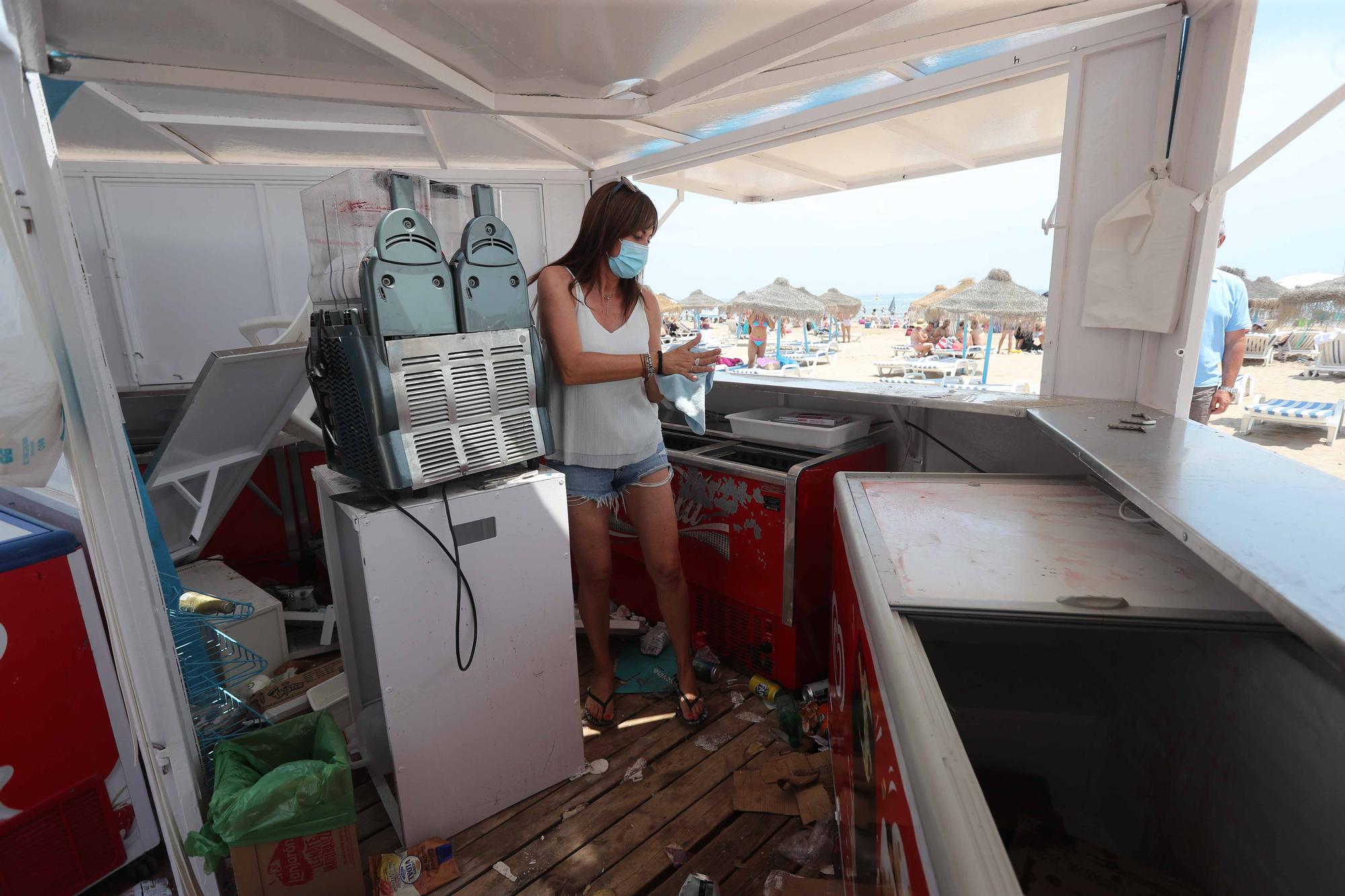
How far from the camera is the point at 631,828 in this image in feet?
6.38

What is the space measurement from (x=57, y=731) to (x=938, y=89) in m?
3.50

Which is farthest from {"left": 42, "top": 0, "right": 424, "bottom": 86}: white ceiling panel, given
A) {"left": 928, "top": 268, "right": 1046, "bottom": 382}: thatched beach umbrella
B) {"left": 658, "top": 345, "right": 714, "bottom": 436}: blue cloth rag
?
{"left": 928, "top": 268, "right": 1046, "bottom": 382}: thatched beach umbrella

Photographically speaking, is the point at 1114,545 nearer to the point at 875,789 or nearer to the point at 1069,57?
the point at 875,789

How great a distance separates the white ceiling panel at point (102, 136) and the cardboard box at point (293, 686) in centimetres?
251

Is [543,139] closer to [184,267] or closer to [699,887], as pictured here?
[184,267]

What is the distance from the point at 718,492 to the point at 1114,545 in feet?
5.22

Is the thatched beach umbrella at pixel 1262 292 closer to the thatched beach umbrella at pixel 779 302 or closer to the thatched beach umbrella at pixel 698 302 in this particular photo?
the thatched beach umbrella at pixel 779 302

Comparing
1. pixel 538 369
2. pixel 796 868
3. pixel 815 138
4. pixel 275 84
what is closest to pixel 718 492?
pixel 538 369

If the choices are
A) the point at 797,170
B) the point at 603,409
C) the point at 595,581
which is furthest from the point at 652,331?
the point at 797,170

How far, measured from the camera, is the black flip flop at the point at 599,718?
2.40 meters

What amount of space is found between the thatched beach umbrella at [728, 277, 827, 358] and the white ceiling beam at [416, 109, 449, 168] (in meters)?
6.36

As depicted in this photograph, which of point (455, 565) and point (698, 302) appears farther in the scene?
point (698, 302)

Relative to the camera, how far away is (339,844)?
1680 mm

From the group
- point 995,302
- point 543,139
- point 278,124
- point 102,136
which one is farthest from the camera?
point 995,302
